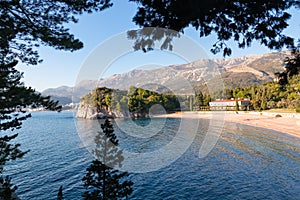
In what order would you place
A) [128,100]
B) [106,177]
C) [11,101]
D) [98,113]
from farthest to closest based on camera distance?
[128,100]
[98,113]
[106,177]
[11,101]

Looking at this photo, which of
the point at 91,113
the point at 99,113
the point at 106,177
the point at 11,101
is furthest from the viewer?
the point at 99,113

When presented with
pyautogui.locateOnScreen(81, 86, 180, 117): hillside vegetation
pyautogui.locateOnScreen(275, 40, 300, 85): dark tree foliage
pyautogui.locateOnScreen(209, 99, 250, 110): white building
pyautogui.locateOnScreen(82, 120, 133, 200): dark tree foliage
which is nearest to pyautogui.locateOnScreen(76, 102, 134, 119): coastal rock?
pyautogui.locateOnScreen(81, 86, 180, 117): hillside vegetation

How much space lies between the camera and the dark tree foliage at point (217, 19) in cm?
334

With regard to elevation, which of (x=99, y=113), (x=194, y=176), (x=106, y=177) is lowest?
(x=194, y=176)

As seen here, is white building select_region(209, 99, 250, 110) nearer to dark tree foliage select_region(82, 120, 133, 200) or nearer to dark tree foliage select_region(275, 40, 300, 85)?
dark tree foliage select_region(82, 120, 133, 200)

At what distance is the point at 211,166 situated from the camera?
16344mm

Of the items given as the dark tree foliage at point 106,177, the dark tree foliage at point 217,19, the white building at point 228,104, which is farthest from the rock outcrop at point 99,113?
the dark tree foliage at point 217,19

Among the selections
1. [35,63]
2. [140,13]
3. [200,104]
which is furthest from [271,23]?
[200,104]

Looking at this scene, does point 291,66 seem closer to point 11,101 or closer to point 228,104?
point 11,101

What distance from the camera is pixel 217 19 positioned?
4.00 meters

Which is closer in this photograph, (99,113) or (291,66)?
(291,66)

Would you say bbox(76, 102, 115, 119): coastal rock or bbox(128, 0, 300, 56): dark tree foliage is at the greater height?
bbox(128, 0, 300, 56): dark tree foliage

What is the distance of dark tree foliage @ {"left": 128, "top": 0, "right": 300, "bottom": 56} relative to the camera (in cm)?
334

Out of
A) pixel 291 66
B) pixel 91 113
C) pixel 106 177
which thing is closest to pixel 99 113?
pixel 91 113
